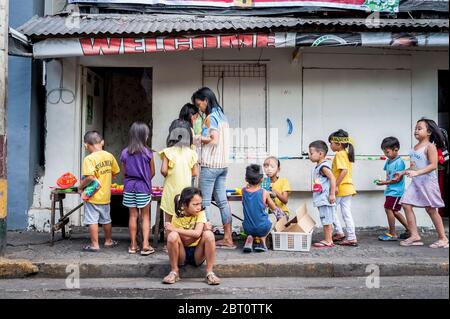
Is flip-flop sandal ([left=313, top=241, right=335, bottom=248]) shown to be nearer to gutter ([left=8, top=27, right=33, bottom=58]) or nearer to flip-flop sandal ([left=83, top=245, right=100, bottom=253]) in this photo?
flip-flop sandal ([left=83, top=245, right=100, bottom=253])

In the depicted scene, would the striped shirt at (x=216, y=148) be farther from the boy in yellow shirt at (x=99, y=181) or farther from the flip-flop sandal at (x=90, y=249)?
the flip-flop sandal at (x=90, y=249)

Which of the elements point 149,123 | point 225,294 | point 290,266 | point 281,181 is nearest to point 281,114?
point 281,181

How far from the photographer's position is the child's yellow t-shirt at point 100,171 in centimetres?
671

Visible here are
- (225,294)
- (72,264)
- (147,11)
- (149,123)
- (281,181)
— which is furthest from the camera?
(149,123)

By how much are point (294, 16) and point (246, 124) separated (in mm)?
1906

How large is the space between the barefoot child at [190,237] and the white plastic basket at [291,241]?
1341 mm

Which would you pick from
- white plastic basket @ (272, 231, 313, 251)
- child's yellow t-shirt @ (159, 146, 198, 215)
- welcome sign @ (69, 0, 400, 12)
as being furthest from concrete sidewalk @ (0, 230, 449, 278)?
welcome sign @ (69, 0, 400, 12)

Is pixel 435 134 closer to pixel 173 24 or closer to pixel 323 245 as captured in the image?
pixel 323 245

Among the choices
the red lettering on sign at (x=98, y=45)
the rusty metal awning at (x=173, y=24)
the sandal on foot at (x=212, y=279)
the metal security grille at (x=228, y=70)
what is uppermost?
the rusty metal awning at (x=173, y=24)

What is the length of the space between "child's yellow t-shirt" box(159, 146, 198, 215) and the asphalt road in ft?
3.25

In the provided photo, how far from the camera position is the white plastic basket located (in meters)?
6.72

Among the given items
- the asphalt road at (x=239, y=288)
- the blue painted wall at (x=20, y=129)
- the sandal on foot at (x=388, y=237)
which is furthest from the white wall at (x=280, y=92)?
the asphalt road at (x=239, y=288)

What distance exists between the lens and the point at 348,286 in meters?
5.63

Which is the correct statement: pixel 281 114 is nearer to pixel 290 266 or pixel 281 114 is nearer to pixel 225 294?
pixel 290 266
